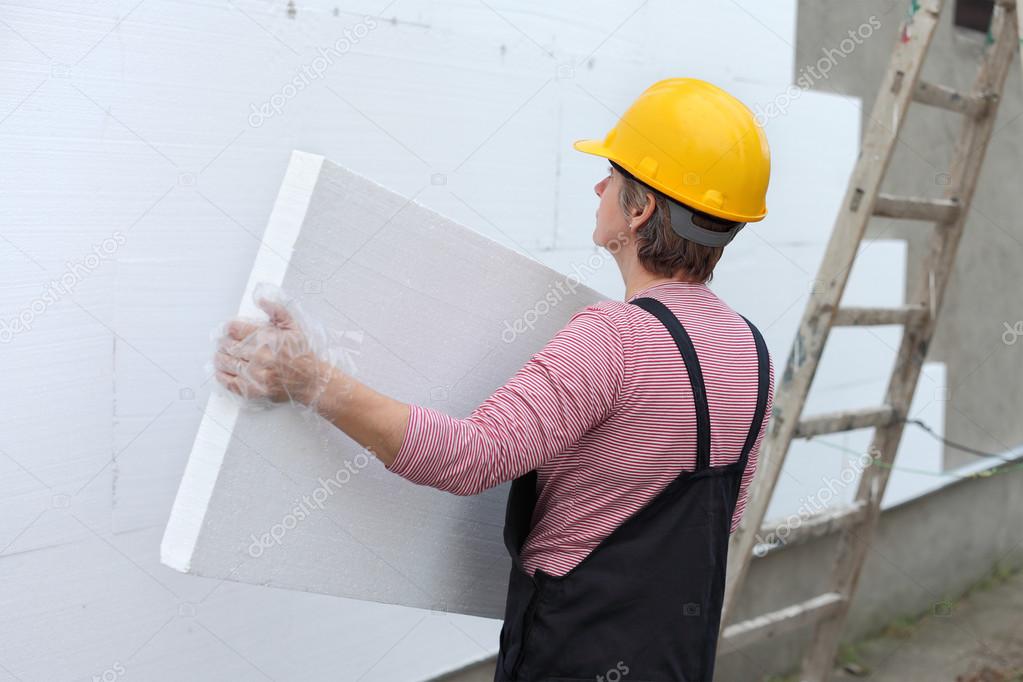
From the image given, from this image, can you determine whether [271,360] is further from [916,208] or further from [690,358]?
[916,208]

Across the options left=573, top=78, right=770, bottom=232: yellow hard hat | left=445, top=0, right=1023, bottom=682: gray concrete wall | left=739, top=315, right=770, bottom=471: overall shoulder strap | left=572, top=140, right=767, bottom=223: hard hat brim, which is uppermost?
left=573, top=78, right=770, bottom=232: yellow hard hat

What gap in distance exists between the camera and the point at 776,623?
3139mm

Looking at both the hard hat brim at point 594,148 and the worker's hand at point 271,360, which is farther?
the hard hat brim at point 594,148

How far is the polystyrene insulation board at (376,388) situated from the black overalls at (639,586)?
185mm

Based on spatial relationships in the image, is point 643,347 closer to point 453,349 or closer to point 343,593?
point 453,349

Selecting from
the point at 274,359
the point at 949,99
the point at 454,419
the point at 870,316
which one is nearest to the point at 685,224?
the point at 454,419

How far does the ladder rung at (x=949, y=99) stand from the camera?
290 centimetres

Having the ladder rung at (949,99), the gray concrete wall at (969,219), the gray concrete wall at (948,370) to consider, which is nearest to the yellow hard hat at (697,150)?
the ladder rung at (949,99)

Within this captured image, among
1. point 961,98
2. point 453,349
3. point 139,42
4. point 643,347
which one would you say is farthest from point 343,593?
point 961,98

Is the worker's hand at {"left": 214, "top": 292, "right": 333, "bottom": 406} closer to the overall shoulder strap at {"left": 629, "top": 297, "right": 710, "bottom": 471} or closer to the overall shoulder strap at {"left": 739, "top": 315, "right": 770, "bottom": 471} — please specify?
the overall shoulder strap at {"left": 629, "top": 297, "right": 710, "bottom": 471}

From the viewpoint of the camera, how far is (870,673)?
14.4ft

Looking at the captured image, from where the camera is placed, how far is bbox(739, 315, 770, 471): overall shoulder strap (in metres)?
1.62

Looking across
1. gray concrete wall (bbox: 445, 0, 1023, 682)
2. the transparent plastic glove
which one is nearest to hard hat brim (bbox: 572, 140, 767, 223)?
the transparent plastic glove

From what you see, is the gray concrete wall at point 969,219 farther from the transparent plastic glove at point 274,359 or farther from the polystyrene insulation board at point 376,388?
the transparent plastic glove at point 274,359
